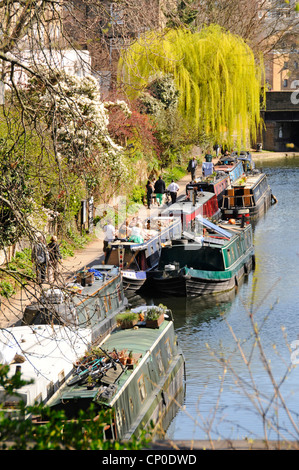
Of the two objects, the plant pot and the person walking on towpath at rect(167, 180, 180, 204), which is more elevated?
the person walking on towpath at rect(167, 180, 180, 204)

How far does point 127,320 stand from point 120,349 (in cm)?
192

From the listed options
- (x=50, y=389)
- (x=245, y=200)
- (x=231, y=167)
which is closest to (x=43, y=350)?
(x=50, y=389)

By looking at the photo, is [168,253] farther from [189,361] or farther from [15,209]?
[15,209]

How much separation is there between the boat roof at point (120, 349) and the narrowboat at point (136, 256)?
26.0 feet

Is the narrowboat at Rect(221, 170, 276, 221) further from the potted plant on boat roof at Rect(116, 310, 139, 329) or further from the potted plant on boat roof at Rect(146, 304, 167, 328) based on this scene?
the potted plant on boat roof at Rect(116, 310, 139, 329)

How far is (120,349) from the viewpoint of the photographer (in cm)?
1458

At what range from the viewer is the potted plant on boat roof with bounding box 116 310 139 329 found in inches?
647

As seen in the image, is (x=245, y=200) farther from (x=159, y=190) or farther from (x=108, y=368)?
(x=108, y=368)

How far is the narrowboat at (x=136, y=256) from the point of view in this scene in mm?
24859

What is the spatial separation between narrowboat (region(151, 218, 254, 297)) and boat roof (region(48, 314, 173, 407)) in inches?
313

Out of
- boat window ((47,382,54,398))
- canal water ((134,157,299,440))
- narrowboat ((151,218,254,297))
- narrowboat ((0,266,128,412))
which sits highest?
narrowboat ((0,266,128,412))

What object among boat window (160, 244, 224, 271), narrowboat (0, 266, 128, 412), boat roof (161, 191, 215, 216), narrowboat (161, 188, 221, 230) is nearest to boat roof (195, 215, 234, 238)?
narrowboat (161, 188, 221, 230)

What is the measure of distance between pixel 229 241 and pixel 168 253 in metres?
2.46
